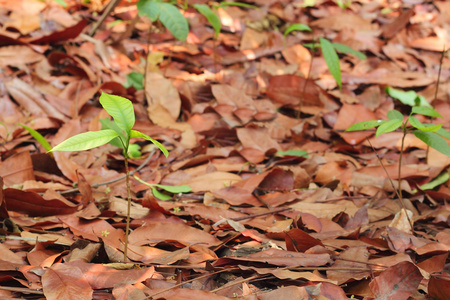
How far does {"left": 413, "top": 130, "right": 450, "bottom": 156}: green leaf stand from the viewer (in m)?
1.58

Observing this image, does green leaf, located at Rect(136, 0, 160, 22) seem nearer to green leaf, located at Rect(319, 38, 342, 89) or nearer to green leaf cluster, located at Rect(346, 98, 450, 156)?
green leaf, located at Rect(319, 38, 342, 89)

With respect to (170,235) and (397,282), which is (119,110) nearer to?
(170,235)

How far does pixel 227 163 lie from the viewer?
7.38ft

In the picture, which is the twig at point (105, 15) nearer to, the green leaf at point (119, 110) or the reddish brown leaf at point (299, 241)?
the green leaf at point (119, 110)

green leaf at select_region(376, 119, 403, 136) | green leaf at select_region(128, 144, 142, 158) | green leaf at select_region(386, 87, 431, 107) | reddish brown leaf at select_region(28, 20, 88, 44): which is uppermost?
green leaf at select_region(376, 119, 403, 136)

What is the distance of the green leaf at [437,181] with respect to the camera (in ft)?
6.84

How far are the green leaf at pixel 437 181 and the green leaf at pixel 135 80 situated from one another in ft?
5.24

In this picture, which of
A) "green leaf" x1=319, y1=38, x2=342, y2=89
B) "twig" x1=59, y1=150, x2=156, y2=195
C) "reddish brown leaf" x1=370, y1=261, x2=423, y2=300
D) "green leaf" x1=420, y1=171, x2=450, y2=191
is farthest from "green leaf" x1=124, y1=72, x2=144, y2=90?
"reddish brown leaf" x1=370, y1=261, x2=423, y2=300

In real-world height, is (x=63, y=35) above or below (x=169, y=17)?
below

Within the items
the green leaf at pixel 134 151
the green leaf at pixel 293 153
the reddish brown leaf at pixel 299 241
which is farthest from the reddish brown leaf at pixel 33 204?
the green leaf at pixel 293 153

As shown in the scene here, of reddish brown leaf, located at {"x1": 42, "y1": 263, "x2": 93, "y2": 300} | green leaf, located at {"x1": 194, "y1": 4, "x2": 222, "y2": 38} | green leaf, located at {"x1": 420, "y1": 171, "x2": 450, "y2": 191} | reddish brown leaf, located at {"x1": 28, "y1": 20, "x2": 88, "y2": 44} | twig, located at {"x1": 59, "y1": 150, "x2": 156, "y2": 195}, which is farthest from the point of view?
reddish brown leaf, located at {"x1": 28, "y1": 20, "x2": 88, "y2": 44}

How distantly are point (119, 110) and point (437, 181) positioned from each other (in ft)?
4.94

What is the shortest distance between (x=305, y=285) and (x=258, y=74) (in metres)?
1.95

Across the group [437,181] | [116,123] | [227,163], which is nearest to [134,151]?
[227,163]
